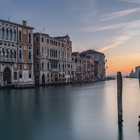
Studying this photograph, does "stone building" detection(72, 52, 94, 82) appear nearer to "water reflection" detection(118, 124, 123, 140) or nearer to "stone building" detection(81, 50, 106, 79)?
"stone building" detection(81, 50, 106, 79)

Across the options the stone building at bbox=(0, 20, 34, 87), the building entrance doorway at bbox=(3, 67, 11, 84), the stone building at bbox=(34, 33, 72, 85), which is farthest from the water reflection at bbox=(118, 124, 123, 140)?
the stone building at bbox=(34, 33, 72, 85)

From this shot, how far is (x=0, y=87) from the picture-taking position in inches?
1439

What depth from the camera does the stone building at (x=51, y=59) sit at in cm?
5136

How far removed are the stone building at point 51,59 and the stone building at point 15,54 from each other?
6145 mm

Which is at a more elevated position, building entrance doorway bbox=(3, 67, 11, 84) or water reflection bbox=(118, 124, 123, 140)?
building entrance doorway bbox=(3, 67, 11, 84)

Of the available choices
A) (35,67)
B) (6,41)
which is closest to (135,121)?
(6,41)

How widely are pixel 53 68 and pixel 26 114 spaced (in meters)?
40.9

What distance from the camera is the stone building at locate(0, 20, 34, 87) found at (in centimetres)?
3941

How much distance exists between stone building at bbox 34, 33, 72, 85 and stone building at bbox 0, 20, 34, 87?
6.14 metres

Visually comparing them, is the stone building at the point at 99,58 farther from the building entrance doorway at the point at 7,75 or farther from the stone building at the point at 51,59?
the building entrance doorway at the point at 7,75

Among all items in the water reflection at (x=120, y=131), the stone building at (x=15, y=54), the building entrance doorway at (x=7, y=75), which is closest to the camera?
the water reflection at (x=120, y=131)

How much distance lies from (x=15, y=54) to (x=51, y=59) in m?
14.4

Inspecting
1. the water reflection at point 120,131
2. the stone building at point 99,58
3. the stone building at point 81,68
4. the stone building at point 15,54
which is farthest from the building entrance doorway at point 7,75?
the stone building at point 99,58

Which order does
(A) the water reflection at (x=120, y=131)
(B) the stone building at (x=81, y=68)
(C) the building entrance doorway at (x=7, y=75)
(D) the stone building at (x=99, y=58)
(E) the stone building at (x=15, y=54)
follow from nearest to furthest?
(A) the water reflection at (x=120, y=131) → (E) the stone building at (x=15, y=54) → (C) the building entrance doorway at (x=7, y=75) → (B) the stone building at (x=81, y=68) → (D) the stone building at (x=99, y=58)
